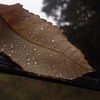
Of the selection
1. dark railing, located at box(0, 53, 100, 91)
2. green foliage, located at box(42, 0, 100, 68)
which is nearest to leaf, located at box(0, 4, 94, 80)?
dark railing, located at box(0, 53, 100, 91)

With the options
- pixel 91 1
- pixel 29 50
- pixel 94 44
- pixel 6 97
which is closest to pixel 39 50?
pixel 29 50

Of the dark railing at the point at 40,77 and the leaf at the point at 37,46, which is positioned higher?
the leaf at the point at 37,46

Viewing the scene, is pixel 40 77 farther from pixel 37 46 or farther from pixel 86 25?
pixel 86 25

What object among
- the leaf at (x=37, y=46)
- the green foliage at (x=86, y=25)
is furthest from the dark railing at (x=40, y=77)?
the green foliage at (x=86, y=25)

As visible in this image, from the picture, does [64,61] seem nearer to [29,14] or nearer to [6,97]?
[29,14]

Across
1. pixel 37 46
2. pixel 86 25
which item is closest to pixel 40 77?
pixel 37 46

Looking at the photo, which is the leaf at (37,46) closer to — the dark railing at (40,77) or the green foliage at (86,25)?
the dark railing at (40,77)

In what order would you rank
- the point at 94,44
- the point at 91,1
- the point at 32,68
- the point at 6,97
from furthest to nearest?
the point at 91,1, the point at 94,44, the point at 6,97, the point at 32,68

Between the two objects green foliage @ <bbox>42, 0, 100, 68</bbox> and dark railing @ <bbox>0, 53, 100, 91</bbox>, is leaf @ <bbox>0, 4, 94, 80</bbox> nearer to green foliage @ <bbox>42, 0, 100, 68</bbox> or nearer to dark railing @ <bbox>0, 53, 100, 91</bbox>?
dark railing @ <bbox>0, 53, 100, 91</bbox>
